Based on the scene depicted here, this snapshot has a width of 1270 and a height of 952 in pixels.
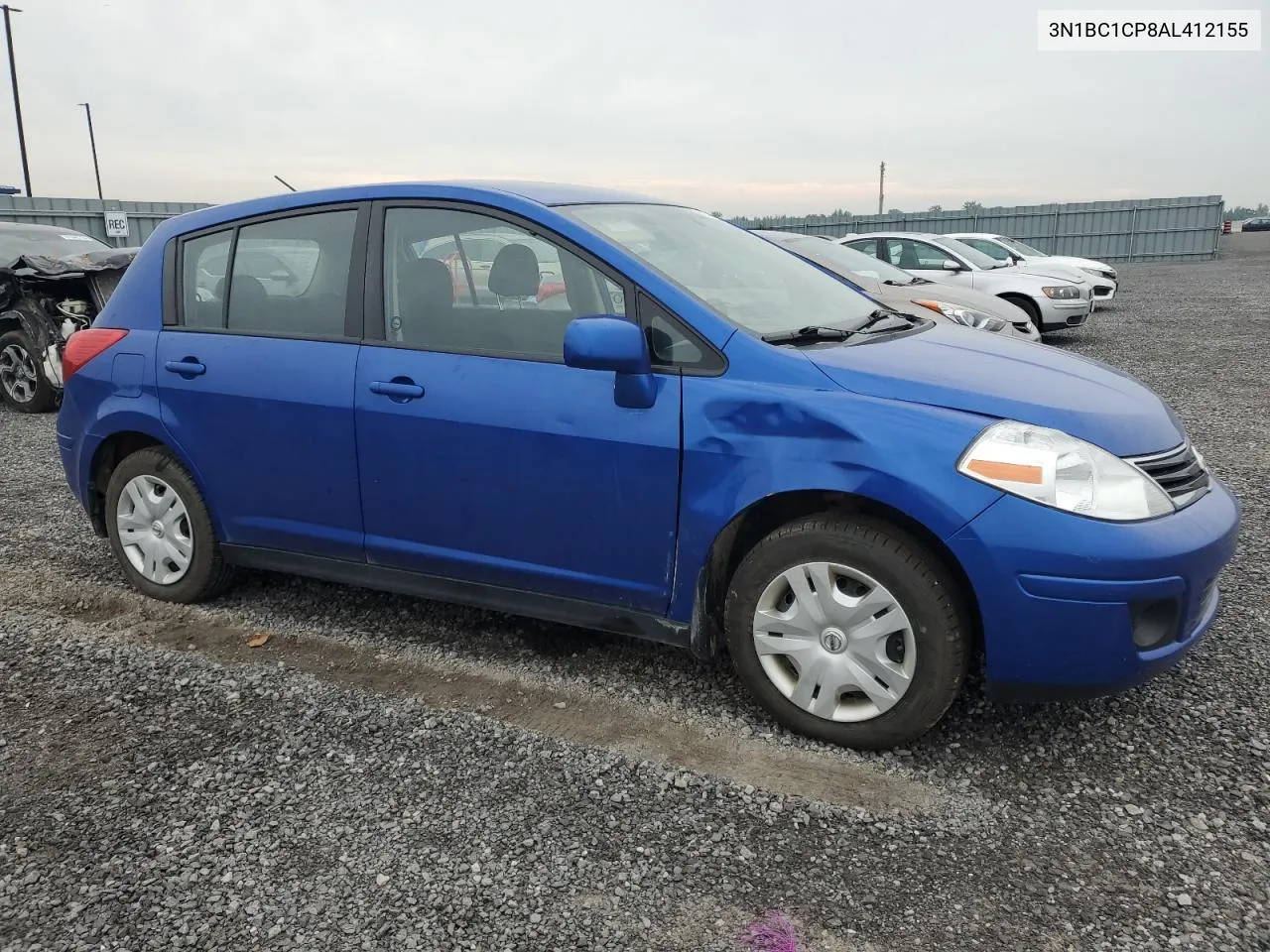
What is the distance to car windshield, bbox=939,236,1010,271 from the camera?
13.0 metres

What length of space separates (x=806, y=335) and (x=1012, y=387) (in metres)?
0.65

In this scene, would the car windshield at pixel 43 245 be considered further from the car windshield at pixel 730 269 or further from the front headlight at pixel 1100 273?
the front headlight at pixel 1100 273

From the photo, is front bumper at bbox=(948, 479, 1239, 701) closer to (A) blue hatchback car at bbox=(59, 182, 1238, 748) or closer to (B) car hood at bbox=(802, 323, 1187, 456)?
(A) blue hatchback car at bbox=(59, 182, 1238, 748)

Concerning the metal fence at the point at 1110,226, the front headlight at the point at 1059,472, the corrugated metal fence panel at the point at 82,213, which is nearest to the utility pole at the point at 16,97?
the corrugated metal fence panel at the point at 82,213

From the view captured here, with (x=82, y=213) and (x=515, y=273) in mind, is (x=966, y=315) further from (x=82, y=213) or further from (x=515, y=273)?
(x=82, y=213)

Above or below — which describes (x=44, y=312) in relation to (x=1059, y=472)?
above

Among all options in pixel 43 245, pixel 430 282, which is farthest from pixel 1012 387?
pixel 43 245

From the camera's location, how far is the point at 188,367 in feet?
12.4

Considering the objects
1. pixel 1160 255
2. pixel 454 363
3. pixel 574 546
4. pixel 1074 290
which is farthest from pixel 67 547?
pixel 1160 255

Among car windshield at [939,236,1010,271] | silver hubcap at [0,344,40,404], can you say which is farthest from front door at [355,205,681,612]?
car windshield at [939,236,1010,271]

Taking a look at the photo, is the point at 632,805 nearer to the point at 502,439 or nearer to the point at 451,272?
the point at 502,439

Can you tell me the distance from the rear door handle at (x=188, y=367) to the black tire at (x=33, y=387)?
578cm

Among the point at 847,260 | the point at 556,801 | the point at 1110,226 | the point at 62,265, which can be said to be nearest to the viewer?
the point at 556,801

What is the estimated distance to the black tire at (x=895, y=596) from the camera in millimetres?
2676
